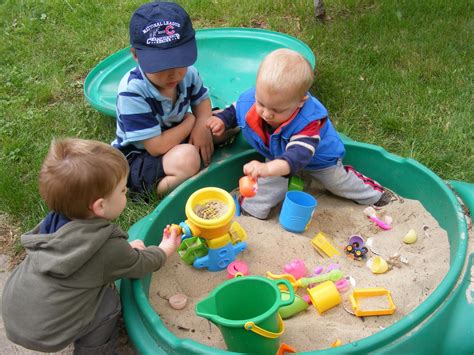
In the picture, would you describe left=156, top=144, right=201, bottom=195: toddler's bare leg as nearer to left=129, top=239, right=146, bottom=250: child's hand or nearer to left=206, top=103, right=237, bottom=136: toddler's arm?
left=206, top=103, right=237, bottom=136: toddler's arm

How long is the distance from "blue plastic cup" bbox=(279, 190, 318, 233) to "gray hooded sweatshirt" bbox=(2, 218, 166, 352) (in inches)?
21.9

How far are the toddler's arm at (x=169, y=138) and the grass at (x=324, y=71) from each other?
0.18 metres

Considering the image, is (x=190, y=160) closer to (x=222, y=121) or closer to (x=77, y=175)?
(x=222, y=121)

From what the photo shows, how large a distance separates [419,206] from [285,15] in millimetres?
1536

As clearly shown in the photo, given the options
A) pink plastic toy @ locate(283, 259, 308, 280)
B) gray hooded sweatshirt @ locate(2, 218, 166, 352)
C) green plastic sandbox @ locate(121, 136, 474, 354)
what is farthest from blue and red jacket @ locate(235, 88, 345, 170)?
gray hooded sweatshirt @ locate(2, 218, 166, 352)

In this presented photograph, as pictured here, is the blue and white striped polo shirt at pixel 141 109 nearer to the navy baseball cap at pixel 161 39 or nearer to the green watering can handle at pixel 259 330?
the navy baseball cap at pixel 161 39

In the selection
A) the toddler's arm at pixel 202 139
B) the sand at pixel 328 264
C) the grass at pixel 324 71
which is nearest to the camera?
the sand at pixel 328 264

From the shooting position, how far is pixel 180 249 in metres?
1.50

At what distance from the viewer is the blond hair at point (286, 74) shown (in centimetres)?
147

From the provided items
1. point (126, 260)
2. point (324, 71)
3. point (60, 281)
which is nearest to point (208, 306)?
point (126, 260)

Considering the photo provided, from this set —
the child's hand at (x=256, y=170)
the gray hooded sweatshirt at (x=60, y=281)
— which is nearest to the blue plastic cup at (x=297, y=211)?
the child's hand at (x=256, y=170)

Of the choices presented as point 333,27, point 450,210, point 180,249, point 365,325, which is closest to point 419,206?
point 450,210

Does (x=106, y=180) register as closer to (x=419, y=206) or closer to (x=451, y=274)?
(x=451, y=274)

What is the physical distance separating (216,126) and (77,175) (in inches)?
28.5
